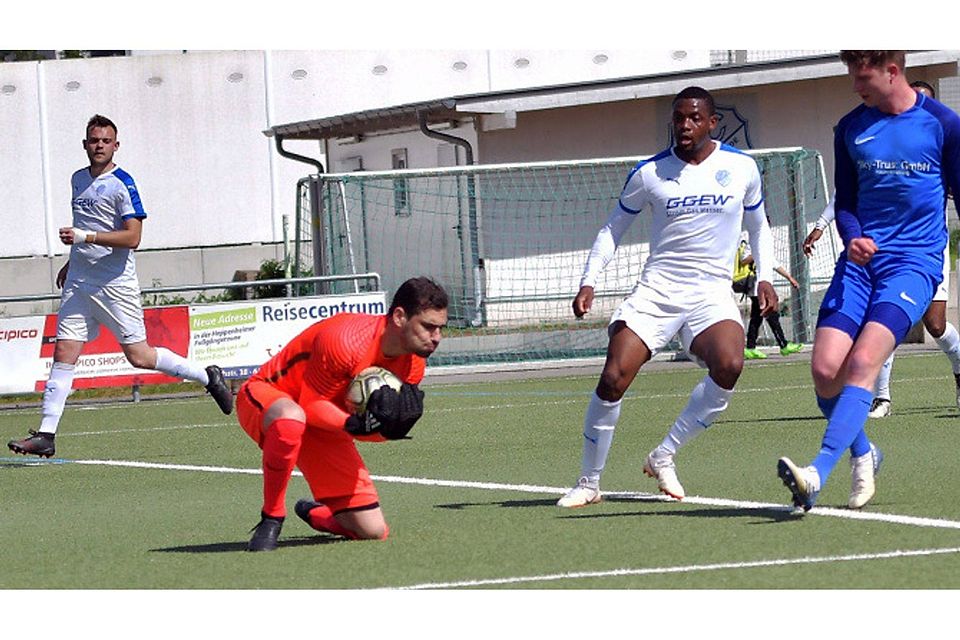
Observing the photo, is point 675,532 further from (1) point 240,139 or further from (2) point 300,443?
(1) point 240,139

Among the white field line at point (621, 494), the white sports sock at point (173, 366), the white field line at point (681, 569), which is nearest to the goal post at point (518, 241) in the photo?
the white sports sock at point (173, 366)

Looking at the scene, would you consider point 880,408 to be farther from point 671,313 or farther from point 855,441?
point 855,441

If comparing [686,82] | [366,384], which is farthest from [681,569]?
[686,82]

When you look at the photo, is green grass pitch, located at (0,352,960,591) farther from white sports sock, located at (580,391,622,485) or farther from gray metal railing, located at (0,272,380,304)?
gray metal railing, located at (0,272,380,304)

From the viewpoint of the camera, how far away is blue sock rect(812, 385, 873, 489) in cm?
857

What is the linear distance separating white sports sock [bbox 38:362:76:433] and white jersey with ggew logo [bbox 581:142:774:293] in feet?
16.9

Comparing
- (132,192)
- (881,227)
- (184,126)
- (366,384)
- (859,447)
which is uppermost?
(184,126)

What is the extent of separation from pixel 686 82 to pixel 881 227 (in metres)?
19.5

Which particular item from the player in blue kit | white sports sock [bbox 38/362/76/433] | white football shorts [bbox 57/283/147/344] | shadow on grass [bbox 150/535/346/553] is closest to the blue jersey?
the player in blue kit

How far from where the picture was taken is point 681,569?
7246 millimetres

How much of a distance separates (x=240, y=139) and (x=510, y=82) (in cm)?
635

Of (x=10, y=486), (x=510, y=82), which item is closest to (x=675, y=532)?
(x=10, y=486)

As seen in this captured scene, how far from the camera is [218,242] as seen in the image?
4162cm

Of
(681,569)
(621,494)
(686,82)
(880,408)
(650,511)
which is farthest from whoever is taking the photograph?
(686,82)
